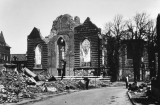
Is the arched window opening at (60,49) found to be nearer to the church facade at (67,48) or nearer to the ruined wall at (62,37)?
the church facade at (67,48)

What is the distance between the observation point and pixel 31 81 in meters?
25.8

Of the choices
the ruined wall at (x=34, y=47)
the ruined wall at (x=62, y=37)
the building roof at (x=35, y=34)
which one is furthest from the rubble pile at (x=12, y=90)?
the building roof at (x=35, y=34)

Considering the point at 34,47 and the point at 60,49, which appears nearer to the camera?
the point at 60,49

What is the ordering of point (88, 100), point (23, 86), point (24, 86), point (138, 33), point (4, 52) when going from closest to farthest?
point (88, 100) < point (23, 86) < point (24, 86) < point (138, 33) < point (4, 52)

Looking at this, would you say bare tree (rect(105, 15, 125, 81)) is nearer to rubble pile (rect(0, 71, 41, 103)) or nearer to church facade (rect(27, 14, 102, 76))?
church facade (rect(27, 14, 102, 76))

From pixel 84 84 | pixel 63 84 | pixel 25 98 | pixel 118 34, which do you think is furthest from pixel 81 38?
pixel 25 98

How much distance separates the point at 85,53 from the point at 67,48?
367 centimetres

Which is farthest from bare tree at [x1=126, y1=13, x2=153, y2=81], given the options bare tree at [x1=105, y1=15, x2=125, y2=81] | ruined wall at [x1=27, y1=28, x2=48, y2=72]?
ruined wall at [x1=27, y1=28, x2=48, y2=72]

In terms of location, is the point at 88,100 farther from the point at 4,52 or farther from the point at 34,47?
the point at 4,52

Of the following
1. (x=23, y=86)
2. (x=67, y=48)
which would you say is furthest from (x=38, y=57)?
(x=23, y=86)

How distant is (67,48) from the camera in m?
49.4

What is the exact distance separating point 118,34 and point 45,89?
26.2 m

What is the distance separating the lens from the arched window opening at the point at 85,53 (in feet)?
155

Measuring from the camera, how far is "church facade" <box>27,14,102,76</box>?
153ft
